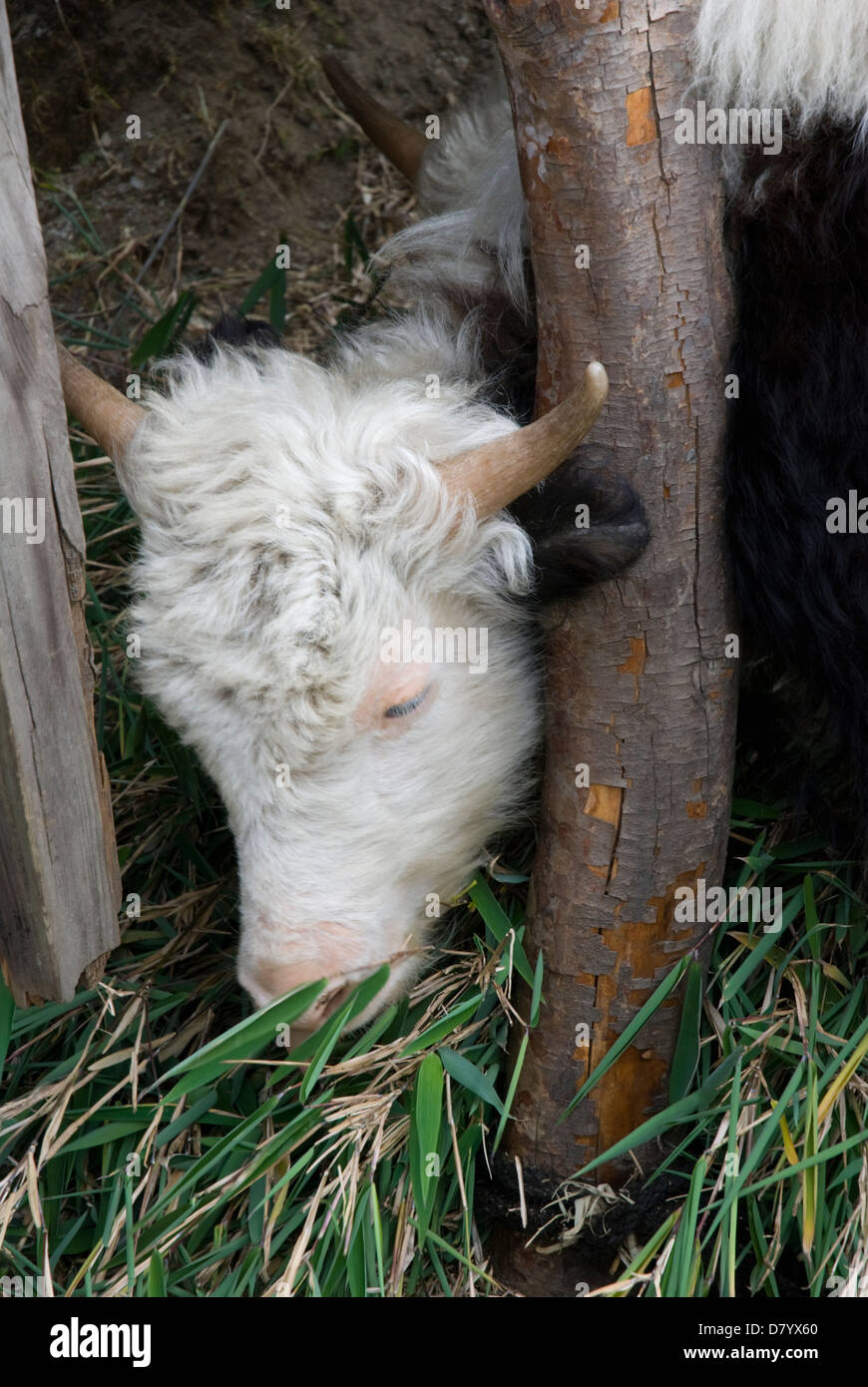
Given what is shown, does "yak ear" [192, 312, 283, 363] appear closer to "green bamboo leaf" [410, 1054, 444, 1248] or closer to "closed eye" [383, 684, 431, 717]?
"closed eye" [383, 684, 431, 717]

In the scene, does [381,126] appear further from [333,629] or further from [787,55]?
[333,629]

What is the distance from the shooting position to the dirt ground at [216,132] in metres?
4.21

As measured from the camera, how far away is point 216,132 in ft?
14.1

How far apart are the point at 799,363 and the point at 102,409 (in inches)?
48.8

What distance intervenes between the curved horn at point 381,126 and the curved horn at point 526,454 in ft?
3.89

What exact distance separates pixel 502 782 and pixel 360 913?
1.26ft

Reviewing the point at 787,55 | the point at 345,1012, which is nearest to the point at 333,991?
the point at 345,1012

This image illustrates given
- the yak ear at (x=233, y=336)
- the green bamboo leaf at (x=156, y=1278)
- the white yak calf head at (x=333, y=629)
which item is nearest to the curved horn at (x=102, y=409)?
the white yak calf head at (x=333, y=629)

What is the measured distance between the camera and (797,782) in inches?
100

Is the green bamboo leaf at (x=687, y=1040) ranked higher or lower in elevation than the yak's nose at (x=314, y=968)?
lower

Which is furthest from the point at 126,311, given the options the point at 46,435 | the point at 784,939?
the point at 784,939

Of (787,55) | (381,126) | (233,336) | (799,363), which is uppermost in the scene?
(381,126)

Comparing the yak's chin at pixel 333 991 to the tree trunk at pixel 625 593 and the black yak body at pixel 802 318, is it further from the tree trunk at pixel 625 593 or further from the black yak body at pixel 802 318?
the black yak body at pixel 802 318

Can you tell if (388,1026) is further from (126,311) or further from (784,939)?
(126,311)
